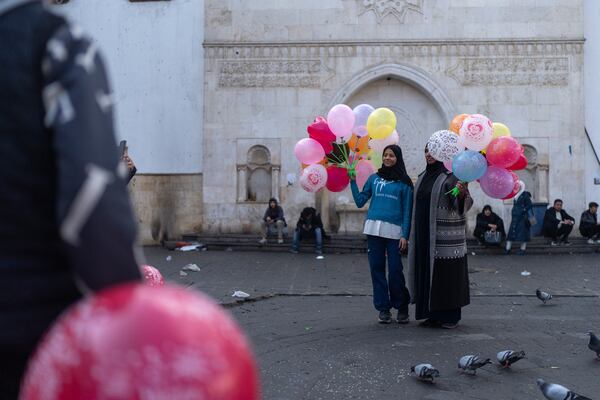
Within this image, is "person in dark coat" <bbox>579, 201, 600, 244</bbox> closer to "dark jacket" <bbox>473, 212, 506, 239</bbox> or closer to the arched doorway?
"dark jacket" <bbox>473, 212, 506, 239</bbox>

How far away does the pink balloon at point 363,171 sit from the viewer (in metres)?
8.36

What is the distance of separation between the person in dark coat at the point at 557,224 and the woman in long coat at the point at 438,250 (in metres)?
11.5

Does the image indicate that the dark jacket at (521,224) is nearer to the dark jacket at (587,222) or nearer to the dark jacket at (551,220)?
the dark jacket at (551,220)

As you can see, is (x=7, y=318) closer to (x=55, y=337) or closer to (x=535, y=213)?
(x=55, y=337)

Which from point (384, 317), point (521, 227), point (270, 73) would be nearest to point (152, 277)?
point (384, 317)

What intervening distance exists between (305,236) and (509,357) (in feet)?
42.1

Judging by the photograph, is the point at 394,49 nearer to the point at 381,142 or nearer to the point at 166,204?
the point at 166,204

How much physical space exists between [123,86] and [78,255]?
19641mm

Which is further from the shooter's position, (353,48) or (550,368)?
(353,48)

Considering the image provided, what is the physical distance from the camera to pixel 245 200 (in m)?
20.1

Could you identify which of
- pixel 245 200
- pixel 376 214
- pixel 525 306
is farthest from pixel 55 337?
pixel 245 200

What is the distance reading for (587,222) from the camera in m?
18.5

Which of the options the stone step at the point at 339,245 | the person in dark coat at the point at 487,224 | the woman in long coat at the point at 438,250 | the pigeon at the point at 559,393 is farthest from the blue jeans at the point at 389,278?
the person in dark coat at the point at 487,224

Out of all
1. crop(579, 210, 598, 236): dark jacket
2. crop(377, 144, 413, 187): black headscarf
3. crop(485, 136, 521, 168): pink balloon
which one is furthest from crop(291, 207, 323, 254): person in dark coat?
crop(485, 136, 521, 168): pink balloon
